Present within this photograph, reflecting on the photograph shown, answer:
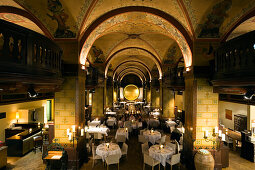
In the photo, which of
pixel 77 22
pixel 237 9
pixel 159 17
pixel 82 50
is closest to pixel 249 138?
pixel 237 9

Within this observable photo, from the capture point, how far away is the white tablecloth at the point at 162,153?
6790mm

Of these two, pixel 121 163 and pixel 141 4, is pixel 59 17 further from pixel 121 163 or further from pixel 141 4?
pixel 121 163

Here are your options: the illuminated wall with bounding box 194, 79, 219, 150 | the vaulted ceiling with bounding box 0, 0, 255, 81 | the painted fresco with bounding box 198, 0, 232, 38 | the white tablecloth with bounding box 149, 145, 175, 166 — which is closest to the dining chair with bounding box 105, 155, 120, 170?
the white tablecloth with bounding box 149, 145, 175, 166

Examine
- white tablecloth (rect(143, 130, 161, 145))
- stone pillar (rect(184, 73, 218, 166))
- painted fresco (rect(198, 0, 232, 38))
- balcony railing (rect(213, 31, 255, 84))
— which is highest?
painted fresco (rect(198, 0, 232, 38))

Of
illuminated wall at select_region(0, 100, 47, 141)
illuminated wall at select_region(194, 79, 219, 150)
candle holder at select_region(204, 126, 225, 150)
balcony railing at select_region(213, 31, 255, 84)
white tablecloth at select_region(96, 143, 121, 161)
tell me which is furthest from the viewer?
illuminated wall at select_region(0, 100, 47, 141)

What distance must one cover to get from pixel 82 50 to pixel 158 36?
6.23m

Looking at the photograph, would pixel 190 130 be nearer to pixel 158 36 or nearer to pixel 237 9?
pixel 237 9

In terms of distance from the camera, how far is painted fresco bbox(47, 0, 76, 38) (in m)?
5.97

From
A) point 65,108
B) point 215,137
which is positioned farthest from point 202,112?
point 65,108

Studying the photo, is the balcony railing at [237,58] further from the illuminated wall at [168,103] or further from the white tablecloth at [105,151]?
the illuminated wall at [168,103]

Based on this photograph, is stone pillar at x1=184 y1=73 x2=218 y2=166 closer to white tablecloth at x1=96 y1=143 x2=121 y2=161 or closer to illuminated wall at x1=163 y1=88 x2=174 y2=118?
white tablecloth at x1=96 y1=143 x2=121 y2=161

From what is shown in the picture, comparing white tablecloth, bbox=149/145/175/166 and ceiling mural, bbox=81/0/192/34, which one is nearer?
ceiling mural, bbox=81/0/192/34

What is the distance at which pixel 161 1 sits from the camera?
651 centimetres

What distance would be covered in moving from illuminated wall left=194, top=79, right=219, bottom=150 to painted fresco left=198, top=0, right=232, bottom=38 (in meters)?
2.04
